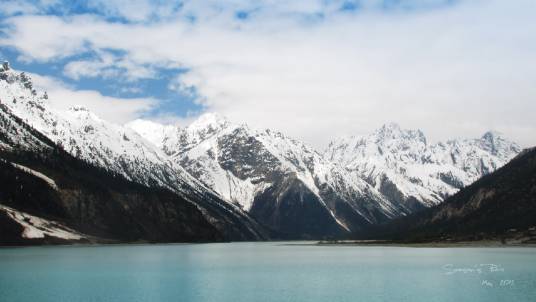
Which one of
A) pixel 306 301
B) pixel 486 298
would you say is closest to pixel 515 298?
pixel 486 298

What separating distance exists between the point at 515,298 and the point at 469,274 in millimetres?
32182

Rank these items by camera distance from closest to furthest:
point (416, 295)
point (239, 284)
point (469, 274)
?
point (416, 295), point (239, 284), point (469, 274)

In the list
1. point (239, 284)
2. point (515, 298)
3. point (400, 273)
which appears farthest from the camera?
point (400, 273)

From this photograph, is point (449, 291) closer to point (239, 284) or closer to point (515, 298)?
point (515, 298)

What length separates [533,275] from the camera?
10469 cm

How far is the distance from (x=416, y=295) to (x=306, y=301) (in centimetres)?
1489

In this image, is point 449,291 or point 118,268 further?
point 118,268

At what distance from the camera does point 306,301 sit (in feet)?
269
